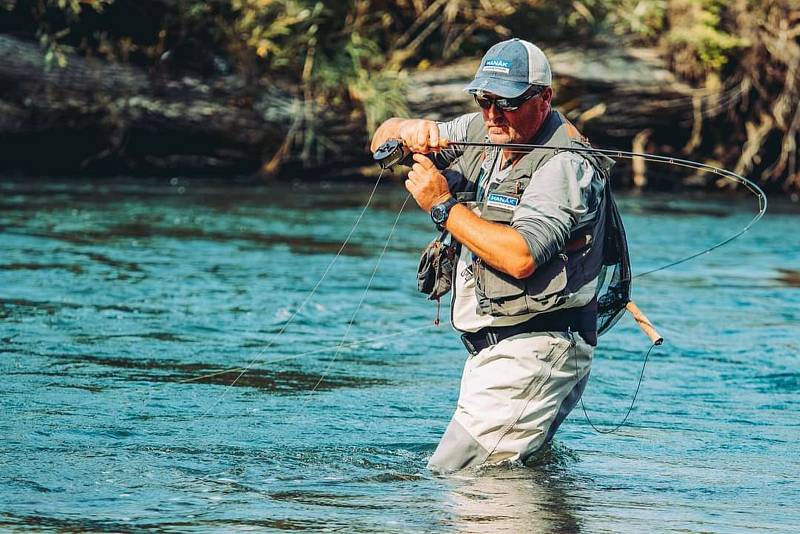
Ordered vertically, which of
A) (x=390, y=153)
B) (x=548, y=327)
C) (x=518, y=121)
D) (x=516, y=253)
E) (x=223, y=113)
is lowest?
(x=223, y=113)

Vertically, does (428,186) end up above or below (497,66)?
below

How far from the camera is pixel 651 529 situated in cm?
389

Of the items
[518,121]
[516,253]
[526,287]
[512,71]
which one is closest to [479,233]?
[516,253]

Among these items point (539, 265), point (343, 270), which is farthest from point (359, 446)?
point (343, 270)

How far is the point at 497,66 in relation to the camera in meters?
4.10

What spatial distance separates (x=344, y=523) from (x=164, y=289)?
4975mm

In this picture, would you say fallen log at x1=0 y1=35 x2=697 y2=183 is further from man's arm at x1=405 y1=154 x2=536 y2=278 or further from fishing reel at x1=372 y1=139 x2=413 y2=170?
man's arm at x1=405 y1=154 x2=536 y2=278

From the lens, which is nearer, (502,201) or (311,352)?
(502,201)

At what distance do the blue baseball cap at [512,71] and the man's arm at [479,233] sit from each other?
1.08 feet

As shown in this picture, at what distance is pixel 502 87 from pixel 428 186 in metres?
0.39

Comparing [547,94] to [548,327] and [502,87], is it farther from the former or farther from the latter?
[548,327]

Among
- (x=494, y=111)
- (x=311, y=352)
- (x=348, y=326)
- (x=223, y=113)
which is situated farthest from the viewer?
(x=223, y=113)

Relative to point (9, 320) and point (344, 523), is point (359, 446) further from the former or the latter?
point (9, 320)

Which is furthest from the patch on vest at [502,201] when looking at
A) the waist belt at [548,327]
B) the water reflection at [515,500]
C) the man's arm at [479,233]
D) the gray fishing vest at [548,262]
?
the water reflection at [515,500]
